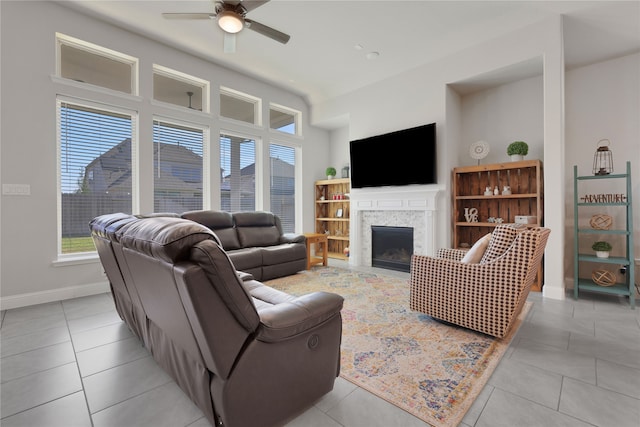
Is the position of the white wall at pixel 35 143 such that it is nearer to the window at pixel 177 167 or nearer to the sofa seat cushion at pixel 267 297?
the window at pixel 177 167

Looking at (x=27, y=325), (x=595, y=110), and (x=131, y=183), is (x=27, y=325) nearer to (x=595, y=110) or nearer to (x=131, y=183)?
(x=131, y=183)

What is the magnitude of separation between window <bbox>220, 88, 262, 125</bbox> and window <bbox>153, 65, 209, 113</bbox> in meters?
0.35

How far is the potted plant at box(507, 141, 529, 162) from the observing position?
381 centimetres

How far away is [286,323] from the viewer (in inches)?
49.6

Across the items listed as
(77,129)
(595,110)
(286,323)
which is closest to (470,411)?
(286,323)

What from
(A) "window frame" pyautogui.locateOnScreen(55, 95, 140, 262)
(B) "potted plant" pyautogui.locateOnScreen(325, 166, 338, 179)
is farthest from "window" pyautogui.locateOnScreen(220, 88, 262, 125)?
(B) "potted plant" pyautogui.locateOnScreen(325, 166, 338, 179)

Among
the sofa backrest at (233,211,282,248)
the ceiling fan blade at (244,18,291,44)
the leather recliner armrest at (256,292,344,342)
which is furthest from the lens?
the sofa backrest at (233,211,282,248)

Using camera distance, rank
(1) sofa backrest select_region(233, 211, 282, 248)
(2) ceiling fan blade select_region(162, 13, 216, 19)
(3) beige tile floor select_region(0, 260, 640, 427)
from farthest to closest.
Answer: (1) sofa backrest select_region(233, 211, 282, 248)
(2) ceiling fan blade select_region(162, 13, 216, 19)
(3) beige tile floor select_region(0, 260, 640, 427)

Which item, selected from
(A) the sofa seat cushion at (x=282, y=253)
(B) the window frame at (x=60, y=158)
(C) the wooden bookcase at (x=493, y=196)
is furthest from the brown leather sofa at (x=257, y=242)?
(C) the wooden bookcase at (x=493, y=196)

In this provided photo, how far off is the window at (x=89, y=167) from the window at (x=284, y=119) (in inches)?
100

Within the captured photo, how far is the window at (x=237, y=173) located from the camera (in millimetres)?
5027

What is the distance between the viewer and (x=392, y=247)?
5.00 metres

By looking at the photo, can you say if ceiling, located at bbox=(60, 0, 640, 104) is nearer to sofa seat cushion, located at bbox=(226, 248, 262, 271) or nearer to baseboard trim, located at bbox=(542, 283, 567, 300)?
baseboard trim, located at bbox=(542, 283, 567, 300)

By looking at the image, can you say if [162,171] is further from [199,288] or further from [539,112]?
[539,112]
